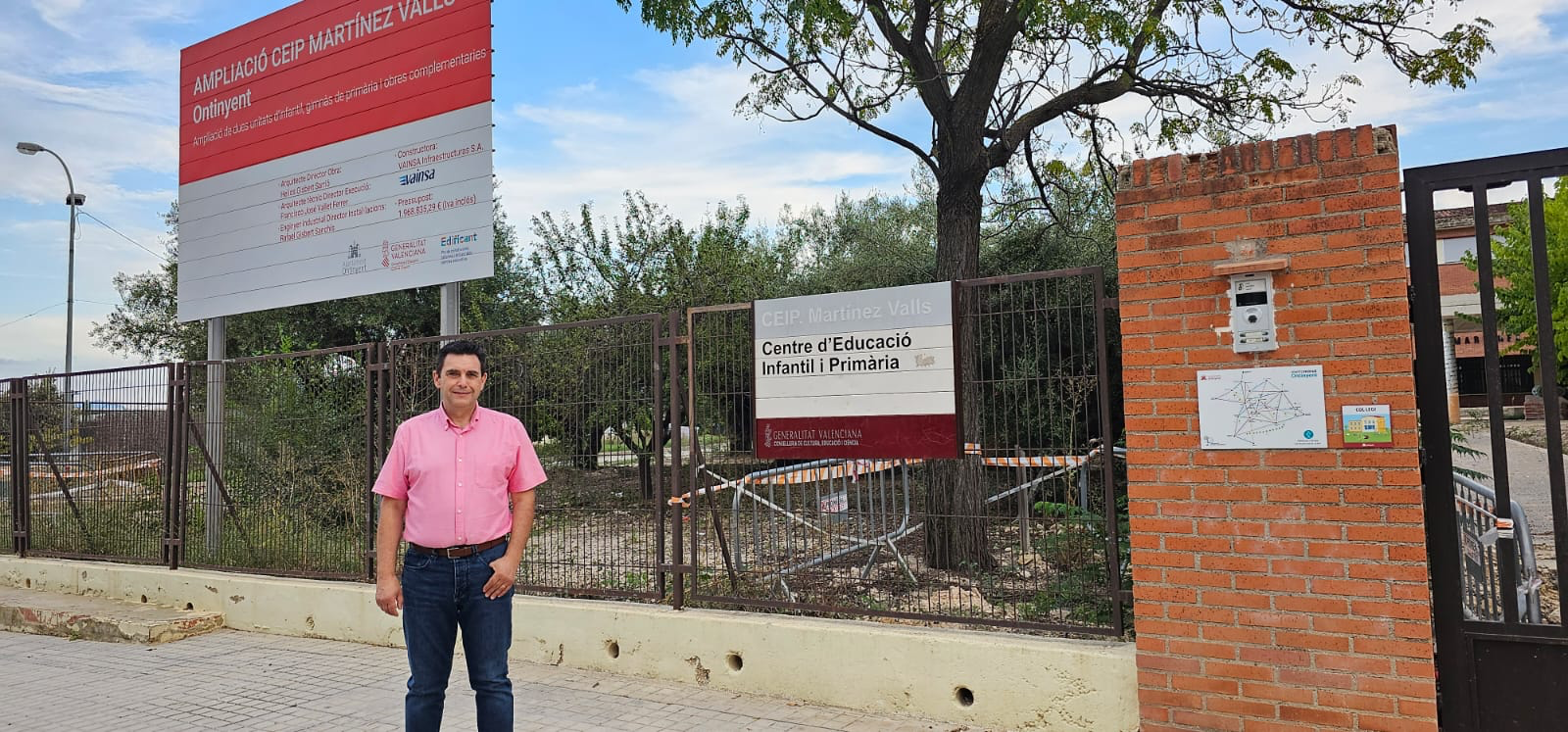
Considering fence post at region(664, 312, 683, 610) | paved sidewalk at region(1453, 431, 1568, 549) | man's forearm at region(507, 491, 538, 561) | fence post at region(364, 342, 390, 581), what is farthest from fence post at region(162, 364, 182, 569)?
paved sidewalk at region(1453, 431, 1568, 549)

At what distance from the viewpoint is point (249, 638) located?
314 inches

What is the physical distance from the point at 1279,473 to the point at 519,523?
329 centimetres

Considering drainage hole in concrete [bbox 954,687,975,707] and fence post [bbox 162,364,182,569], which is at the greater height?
fence post [bbox 162,364,182,569]

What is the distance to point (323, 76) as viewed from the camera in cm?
1004

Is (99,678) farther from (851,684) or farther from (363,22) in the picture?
(363,22)

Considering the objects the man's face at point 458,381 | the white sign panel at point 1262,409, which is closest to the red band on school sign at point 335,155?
the man's face at point 458,381

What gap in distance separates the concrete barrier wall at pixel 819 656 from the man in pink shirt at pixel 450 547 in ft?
6.53

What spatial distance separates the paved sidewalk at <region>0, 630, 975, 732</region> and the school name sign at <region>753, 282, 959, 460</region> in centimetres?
150

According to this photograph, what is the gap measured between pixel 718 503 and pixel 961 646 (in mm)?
2367

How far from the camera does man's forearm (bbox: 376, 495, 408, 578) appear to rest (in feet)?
13.1

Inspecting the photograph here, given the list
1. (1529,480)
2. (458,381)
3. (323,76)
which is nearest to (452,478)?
(458,381)

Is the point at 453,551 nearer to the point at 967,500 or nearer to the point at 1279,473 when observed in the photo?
the point at 967,500

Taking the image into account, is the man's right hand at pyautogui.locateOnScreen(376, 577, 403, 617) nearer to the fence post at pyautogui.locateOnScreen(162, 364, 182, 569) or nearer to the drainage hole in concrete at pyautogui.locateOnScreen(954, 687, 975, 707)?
the drainage hole in concrete at pyautogui.locateOnScreen(954, 687, 975, 707)

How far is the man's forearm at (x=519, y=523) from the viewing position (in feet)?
13.3
